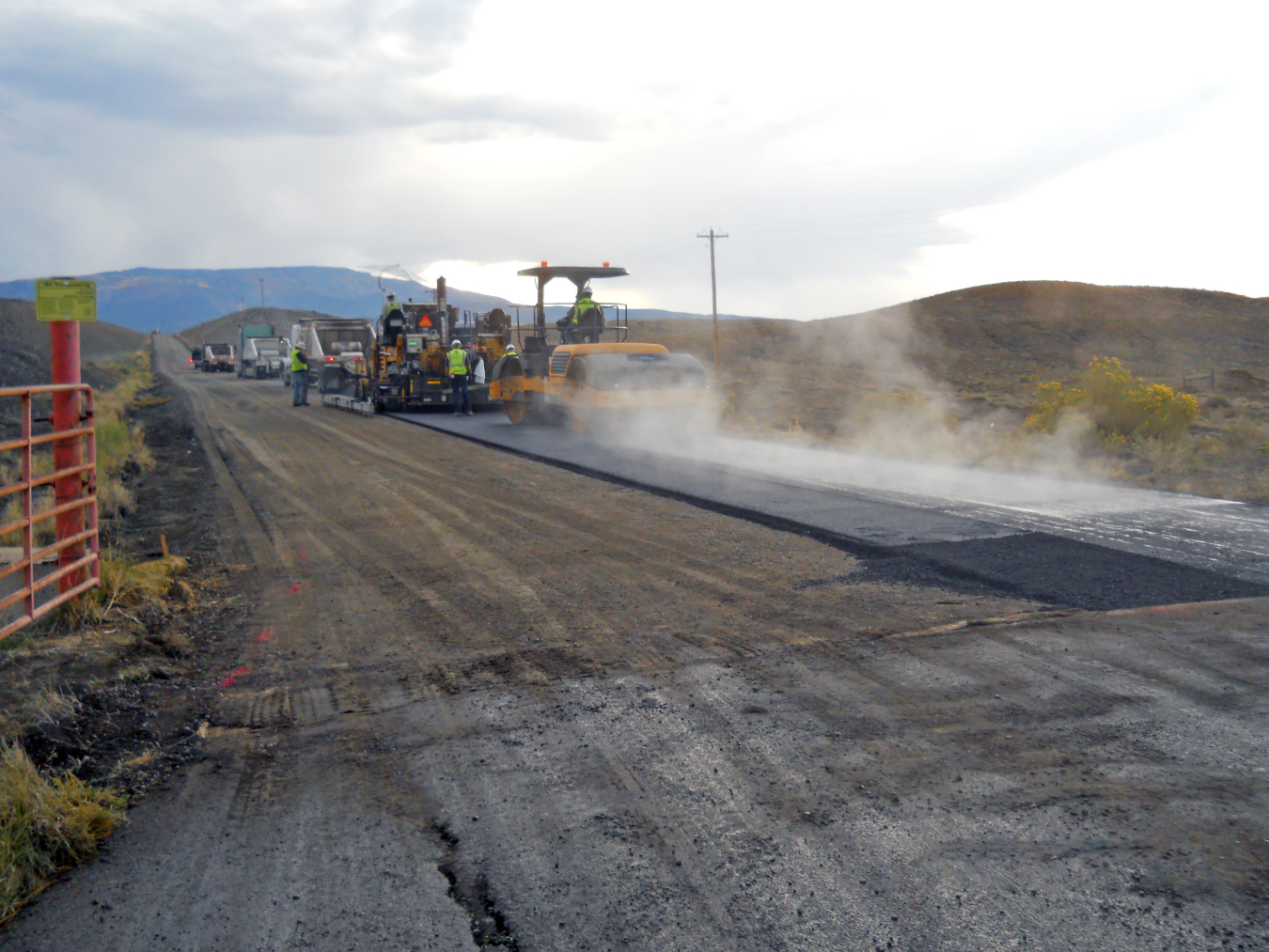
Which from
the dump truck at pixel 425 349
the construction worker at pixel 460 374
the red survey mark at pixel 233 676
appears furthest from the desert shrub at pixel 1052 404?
the red survey mark at pixel 233 676

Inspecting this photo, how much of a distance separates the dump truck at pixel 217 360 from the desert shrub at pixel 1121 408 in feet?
182

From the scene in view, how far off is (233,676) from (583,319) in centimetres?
1577

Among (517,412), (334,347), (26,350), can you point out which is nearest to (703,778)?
(517,412)

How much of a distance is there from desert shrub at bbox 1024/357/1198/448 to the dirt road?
11.0 meters

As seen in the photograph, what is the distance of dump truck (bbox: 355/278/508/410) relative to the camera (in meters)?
24.7

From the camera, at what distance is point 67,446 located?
6773 millimetres

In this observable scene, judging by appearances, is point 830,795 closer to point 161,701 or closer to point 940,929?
point 940,929

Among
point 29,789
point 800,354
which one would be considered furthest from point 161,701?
point 800,354

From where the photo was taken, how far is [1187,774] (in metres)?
3.85

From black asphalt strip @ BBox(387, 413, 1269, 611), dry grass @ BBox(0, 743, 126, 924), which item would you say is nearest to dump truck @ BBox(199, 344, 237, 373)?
black asphalt strip @ BBox(387, 413, 1269, 611)

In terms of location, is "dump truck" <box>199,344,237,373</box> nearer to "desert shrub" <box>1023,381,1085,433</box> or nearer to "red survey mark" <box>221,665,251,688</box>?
"desert shrub" <box>1023,381,1085,433</box>

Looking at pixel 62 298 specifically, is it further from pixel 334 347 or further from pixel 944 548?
pixel 334 347

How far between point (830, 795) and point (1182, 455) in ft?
42.3

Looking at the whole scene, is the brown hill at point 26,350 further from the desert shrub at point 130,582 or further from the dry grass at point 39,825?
the dry grass at point 39,825
